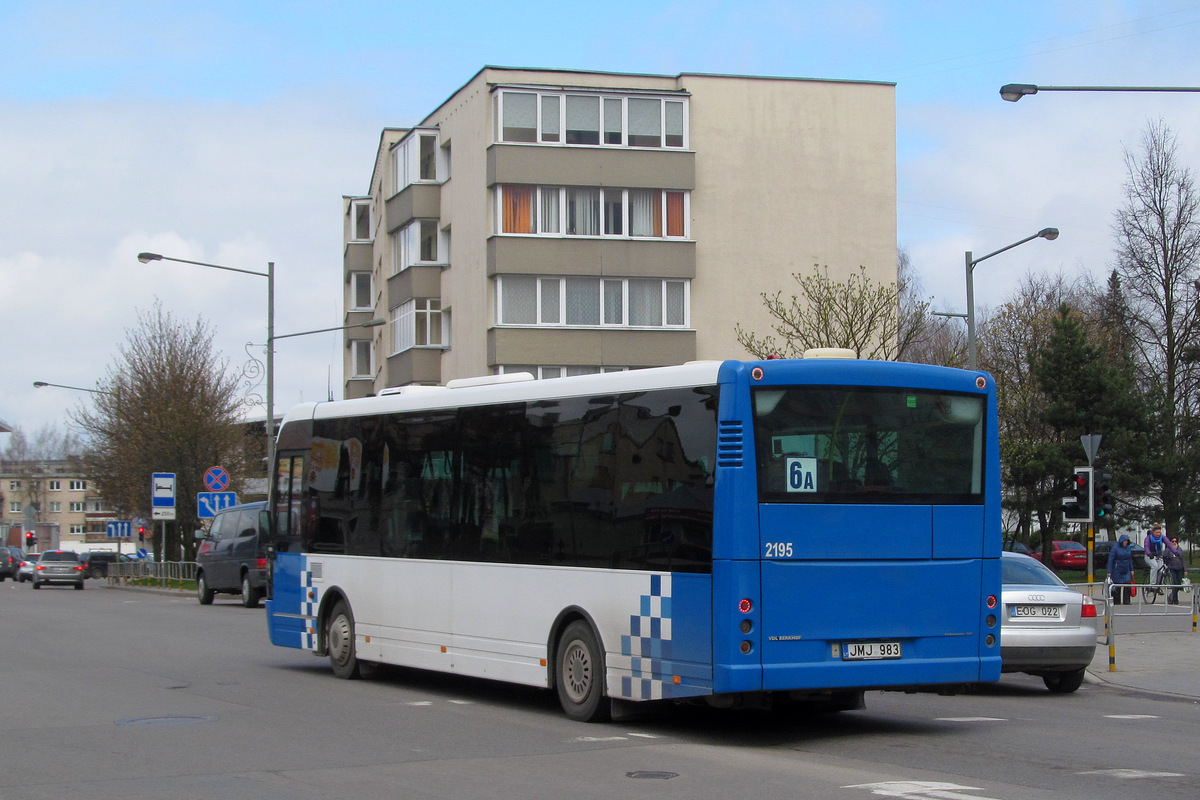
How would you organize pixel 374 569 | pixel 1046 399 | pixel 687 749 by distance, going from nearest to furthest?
pixel 687 749
pixel 374 569
pixel 1046 399

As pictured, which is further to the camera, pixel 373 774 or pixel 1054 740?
pixel 1054 740

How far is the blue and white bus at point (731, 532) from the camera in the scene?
429 inches

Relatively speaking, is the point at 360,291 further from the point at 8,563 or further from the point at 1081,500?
the point at 1081,500

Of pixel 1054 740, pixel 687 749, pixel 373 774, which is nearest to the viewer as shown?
pixel 373 774

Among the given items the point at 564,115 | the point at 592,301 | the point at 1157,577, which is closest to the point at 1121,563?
the point at 1157,577

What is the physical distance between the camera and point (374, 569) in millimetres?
15547

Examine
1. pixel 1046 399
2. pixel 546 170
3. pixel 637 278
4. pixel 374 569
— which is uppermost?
pixel 546 170

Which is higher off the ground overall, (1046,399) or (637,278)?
(637,278)

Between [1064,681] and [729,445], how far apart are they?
692cm

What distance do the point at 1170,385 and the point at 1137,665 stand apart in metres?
38.9

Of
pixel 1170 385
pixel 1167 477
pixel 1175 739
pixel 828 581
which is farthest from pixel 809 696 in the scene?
pixel 1170 385

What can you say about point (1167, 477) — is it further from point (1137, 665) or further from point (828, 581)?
point (828, 581)

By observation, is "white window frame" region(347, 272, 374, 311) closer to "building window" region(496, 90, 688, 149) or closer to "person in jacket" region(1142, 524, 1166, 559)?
"building window" region(496, 90, 688, 149)

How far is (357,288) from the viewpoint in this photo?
6369 centimetres
